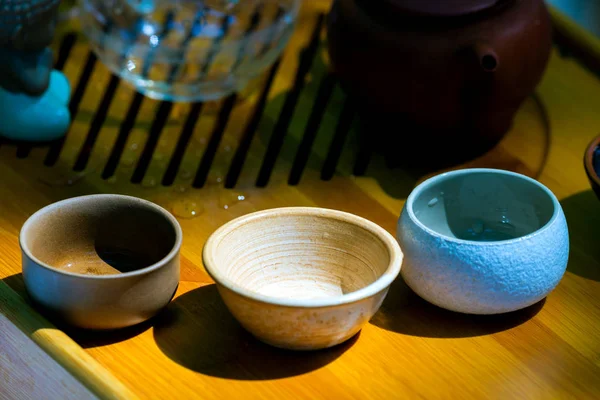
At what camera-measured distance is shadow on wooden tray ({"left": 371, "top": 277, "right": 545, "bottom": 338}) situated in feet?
2.53

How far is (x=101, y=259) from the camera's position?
31.7 inches

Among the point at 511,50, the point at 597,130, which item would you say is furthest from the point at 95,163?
the point at 597,130

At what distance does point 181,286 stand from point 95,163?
226 millimetres

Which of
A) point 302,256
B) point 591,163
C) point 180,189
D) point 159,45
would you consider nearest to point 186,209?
point 180,189

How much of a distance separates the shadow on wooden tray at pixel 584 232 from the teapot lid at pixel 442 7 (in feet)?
0.71

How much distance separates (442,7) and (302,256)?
282 millimetres

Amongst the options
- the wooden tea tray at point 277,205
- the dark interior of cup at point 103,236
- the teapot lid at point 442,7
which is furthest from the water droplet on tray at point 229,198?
the teapot lid at point 442,7

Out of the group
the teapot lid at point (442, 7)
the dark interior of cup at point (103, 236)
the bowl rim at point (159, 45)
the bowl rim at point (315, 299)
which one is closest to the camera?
the bowl rim at point (315, 299)

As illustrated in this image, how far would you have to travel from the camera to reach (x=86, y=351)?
732mm

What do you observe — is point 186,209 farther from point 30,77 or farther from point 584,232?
point 584,232

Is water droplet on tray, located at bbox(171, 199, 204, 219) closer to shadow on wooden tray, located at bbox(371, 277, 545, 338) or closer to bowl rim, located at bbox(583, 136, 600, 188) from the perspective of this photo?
shadow on wooden tray, located at bbox(371, 277, 545, 338)

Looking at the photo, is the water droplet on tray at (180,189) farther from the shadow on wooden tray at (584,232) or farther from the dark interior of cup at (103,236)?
the shadow on wooden tray at (584,232)

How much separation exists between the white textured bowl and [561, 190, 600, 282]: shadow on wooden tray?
0.23 feet

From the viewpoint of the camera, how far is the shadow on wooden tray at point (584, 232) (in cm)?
85
